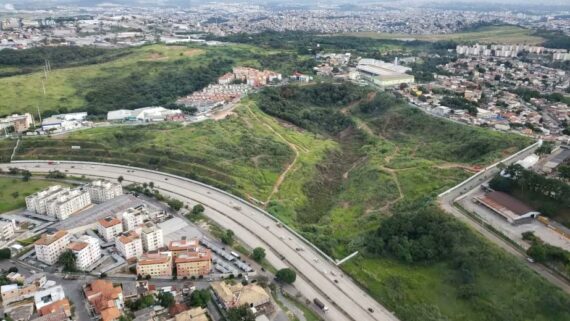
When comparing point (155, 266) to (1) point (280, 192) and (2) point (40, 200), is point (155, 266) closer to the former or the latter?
(2) point (40, 200)

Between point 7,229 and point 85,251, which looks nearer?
point 85,251

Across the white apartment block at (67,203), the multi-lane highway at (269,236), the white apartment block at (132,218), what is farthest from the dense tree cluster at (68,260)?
the multi-lane highway at (269,236)

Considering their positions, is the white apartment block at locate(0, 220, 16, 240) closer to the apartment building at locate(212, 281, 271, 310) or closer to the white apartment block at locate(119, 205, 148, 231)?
the white apartment block at locate(119, 205, 148, 231)

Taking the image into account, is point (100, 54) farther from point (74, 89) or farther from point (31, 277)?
point (31, 277)

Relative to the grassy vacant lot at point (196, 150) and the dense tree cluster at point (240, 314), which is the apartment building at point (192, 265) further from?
the grassy vacant lot at point (196, 150)

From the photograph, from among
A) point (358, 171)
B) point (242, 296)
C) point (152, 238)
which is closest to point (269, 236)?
point (242, 296)
